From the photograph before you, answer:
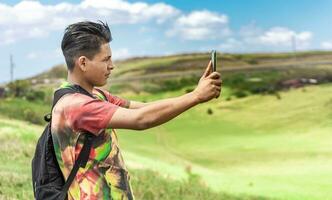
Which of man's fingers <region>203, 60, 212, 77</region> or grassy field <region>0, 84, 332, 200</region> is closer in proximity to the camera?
man's fingers <region>203, 60, 212, 77</region>

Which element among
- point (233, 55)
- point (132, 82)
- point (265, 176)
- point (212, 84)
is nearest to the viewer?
point (212, 84)

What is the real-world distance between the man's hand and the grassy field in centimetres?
637

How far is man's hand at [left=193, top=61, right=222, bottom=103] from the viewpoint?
154 inches

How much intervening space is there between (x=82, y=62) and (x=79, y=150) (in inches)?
21.5

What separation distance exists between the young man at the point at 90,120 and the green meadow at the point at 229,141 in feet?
18.9

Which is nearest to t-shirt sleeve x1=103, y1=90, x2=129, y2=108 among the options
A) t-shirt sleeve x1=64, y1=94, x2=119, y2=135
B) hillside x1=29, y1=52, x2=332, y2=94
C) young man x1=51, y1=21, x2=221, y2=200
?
young man x1=51, y1=21, x2=221, y2=200

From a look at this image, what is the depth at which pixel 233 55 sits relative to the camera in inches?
1969

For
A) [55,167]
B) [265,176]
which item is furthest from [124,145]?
[55,167]

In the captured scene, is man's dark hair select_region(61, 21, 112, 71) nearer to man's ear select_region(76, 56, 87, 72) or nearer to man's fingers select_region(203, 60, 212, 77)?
man's ear select_region(76, 56, 87, 72)

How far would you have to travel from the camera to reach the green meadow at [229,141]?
15518 millimetres

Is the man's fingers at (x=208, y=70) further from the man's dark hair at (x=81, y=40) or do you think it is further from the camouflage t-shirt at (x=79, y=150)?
the man's dark hair at (x=81, y=40)

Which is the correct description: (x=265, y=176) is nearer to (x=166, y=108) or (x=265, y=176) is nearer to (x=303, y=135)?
(x=303, y=135)

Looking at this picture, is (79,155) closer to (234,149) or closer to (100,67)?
(100,67)

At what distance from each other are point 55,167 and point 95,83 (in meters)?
0.58
